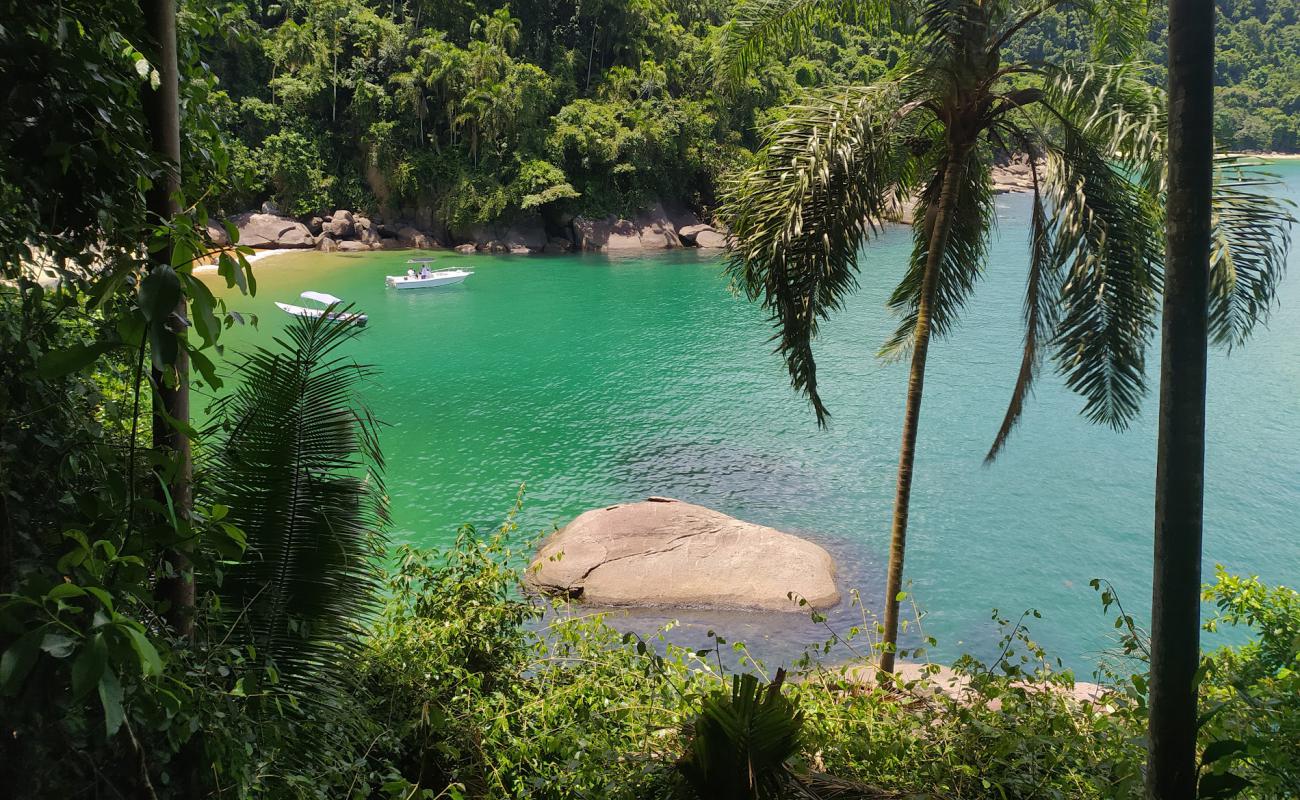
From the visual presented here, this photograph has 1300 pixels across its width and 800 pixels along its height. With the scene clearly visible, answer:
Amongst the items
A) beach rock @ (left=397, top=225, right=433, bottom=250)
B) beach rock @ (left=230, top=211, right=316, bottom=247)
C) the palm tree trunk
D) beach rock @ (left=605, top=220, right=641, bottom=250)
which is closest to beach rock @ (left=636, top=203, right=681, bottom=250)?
beach rock @ (left=605, top=220, right=641, bottom=250)

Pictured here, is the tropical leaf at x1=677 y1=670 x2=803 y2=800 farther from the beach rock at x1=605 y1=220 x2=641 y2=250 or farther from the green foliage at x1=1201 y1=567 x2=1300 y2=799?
the beach rock at x1=605 y1=220 x2=641 y2=250

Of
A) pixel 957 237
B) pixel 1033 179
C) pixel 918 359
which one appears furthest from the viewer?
pixel 957 237

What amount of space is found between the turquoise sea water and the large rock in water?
0.36 metres

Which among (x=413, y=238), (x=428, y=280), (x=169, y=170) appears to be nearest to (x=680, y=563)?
(x=169, y=170)

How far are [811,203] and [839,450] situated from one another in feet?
28.5

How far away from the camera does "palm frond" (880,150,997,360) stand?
7168 millimetres

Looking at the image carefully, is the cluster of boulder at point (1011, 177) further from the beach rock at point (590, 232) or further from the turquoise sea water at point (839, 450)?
the turquoise sea water at point (839, 450)

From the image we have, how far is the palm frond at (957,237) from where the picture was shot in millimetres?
7168

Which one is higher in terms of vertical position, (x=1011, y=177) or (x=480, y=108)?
(x=480, y=108)

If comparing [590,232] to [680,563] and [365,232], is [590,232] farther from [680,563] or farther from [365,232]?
[680,563]

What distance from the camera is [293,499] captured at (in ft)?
11.3

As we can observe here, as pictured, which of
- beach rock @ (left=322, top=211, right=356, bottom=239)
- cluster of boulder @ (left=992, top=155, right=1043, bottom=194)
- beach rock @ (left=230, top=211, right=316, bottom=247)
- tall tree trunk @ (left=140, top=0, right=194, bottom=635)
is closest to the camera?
tall tree trunk @ (left=140, top=0, right=194, bottom=635)

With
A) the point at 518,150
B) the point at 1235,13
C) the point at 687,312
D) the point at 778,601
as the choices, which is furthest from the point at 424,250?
the point at 1235,13

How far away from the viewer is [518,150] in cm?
3447
